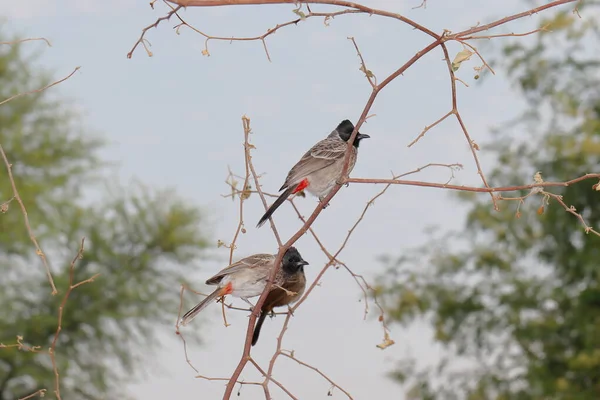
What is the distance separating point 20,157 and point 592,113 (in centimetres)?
794

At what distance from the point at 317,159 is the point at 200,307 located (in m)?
0.87

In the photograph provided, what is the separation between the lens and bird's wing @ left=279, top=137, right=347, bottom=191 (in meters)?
2.27

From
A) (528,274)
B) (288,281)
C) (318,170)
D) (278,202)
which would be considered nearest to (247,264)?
(288,281)

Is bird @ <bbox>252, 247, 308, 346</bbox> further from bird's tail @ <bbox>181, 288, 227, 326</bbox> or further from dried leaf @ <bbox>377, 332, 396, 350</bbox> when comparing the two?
dried leaf @ <bbox>377, 332, 396, 350</bbox>

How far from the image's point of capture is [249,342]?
1.19m

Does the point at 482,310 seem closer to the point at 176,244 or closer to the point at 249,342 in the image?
the point at 176,244

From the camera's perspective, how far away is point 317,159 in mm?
2422

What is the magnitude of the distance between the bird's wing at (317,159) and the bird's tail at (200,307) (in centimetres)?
55

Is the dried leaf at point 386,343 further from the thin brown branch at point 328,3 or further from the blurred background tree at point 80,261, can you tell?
the blurred background tree at point 80,261

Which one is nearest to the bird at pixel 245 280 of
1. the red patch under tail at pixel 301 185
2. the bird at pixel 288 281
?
the bird at pixel 288 281

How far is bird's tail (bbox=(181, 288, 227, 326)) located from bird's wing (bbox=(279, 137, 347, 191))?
0.55 metres

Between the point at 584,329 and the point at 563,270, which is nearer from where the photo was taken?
the point at 584,329

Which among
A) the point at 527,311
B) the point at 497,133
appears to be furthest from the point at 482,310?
the point at 497,133

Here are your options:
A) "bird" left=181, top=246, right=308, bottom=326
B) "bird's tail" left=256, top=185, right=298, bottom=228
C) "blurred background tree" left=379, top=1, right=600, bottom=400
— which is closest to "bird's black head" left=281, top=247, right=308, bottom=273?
"bird" left=181, top=246, right=308, bottom=326
